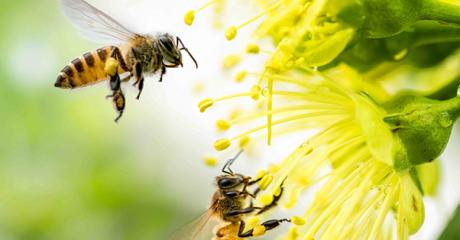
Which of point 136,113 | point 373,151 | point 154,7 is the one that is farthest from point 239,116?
point 136,113

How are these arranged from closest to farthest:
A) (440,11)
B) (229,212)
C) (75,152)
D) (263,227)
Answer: (440,11), (263,227), (229,212), (75,152)

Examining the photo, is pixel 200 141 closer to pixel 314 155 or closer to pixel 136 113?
pixel 136 113

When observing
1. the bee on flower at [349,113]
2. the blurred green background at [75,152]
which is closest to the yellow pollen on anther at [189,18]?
the bee on flower at [349,113]

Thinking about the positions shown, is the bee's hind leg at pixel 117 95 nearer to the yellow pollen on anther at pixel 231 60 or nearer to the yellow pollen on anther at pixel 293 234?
the yellow pollen on anther at pixel 231 60

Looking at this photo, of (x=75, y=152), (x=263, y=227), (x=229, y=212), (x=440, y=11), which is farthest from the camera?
(x=75, y=152)

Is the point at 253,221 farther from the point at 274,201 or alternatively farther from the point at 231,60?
the point at 231,60

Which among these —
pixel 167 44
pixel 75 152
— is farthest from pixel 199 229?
pixel 75 152

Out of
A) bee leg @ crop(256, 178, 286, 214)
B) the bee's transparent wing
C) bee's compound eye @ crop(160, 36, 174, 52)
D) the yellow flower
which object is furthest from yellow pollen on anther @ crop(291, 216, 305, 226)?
bee's compound eye @ crop(160, 36, 174, 52)
